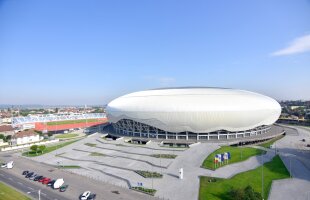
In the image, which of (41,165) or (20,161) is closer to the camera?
(41,165)

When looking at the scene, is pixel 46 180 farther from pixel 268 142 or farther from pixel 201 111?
pixel 268 142

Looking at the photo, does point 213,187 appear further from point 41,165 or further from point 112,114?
point 112,114

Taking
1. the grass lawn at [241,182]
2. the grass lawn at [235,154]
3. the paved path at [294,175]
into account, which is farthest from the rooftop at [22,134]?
the paved path at [294,175]

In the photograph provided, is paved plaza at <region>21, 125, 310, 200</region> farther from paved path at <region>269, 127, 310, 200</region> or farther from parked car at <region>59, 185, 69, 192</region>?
parked car at <region>59, 185, 69, 192</region>

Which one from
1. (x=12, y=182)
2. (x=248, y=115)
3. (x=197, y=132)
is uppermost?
(x=248, y=115)

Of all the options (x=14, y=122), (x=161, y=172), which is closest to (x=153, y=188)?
(x=161, y=172)

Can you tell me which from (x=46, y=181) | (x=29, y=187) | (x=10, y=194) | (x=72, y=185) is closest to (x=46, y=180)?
(x=46, y=181)
